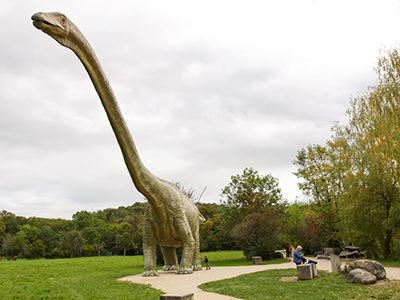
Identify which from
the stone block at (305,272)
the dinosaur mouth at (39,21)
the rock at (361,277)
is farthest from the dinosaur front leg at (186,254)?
the dinosaur mouth at (39,21)

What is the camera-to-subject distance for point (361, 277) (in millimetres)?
9367

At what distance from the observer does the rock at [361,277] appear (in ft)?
30.3

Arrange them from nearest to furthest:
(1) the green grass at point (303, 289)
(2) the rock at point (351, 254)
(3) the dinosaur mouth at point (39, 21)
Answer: (3) the dinosaur mouth at point (39, 21) < (1) the green grass at point (303, 289) < (2) the rock at point (351, 254)

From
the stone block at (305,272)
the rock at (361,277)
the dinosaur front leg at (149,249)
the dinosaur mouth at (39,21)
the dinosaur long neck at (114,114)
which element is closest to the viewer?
the dinosaur mouth at (39,21)

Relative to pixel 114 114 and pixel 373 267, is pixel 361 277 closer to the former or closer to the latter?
pixel 373 267

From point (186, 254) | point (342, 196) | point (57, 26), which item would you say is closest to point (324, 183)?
point (342, 196)

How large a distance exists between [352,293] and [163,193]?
689 cm

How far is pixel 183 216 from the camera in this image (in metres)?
13.1

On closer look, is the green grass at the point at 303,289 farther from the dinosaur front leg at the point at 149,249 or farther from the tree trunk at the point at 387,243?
the tree trunk at the point at 387,243

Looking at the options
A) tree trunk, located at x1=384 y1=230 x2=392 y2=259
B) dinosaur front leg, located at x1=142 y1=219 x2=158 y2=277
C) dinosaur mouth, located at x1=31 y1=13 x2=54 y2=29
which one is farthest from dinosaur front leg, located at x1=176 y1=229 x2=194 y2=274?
tree trunk, located at x1=384 y1=230 x2=392 y2=259

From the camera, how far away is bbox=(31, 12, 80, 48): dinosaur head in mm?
5789

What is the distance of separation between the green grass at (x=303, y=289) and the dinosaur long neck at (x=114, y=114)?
154 inches

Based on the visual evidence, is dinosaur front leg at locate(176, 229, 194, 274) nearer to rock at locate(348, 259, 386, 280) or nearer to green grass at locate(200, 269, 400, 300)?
green grass at locate(200, 269, 400, 300)

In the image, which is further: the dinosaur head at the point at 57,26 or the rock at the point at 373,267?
the rock at the point at 373,267
